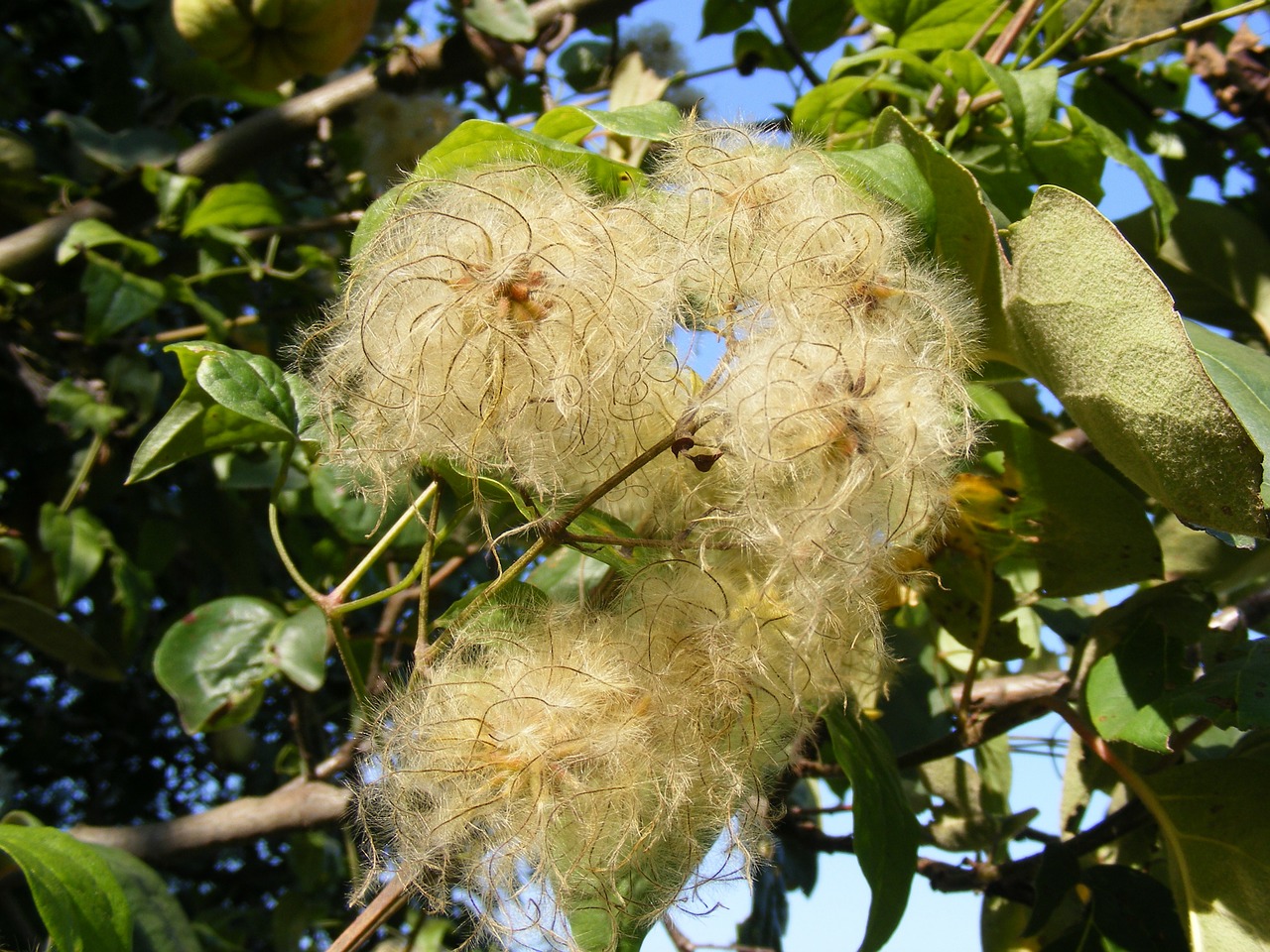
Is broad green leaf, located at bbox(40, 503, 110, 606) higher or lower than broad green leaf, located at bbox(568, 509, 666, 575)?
lower

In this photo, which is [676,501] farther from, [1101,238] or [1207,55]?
[1207,55]

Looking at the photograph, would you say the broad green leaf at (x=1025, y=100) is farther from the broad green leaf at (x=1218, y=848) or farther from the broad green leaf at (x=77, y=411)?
the broad green leaf at (x=77, y=411)

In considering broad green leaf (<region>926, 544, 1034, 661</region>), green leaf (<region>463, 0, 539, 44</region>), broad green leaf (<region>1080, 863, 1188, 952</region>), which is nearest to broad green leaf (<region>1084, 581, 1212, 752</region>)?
broad green leaf (<region>926, 544, 1034, 661</region>)

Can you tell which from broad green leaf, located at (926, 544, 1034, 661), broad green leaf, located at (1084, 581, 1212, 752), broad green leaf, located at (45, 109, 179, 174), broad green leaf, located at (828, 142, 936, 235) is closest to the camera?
broad green leaf, located at (828, 142, 936, 235)

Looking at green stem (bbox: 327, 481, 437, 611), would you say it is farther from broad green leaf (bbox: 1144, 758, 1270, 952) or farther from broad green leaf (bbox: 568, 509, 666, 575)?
broad green leaf (bbox: 1144, 758, 1270, 952)

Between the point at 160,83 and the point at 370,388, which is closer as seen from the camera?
the point at 370,388

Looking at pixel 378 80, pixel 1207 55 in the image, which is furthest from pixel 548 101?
pixel 1207 55
